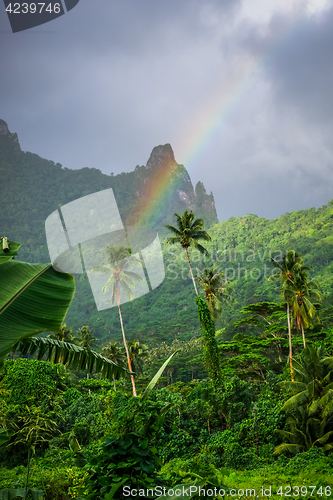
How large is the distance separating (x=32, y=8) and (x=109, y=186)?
145147mm

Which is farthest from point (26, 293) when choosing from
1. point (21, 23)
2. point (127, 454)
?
point (21, 23)

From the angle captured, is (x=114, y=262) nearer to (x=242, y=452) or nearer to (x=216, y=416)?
(x=216, y=416)

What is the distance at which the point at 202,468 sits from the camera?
2.42 meters

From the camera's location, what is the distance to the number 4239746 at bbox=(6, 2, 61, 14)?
569cm

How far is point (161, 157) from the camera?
15588 cm

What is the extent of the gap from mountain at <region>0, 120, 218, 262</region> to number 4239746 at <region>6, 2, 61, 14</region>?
120728 millimetres

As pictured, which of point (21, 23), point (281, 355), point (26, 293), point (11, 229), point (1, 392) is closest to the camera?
point (26, 293)

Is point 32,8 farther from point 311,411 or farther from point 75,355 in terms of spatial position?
point 311,411

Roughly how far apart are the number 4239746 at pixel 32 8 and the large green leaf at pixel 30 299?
5.13 meters

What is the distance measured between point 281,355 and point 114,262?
56.5ft

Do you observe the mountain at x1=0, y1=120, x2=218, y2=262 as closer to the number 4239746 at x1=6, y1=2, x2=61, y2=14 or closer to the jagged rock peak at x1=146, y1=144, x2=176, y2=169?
the jagged rock peak at x1=146, y1=144, x2=176, y2=169

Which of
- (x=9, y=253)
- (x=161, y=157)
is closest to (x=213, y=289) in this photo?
(x=9, y=253)

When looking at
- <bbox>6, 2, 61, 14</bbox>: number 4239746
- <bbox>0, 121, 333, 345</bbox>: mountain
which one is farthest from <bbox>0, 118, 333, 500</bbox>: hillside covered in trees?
<bbox>0, 121, 333, 345</bbox>: mountain

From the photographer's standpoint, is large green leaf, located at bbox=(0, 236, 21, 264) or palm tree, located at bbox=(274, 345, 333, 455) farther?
palm tree, located at bbox=(274, 345, 333, 455)
